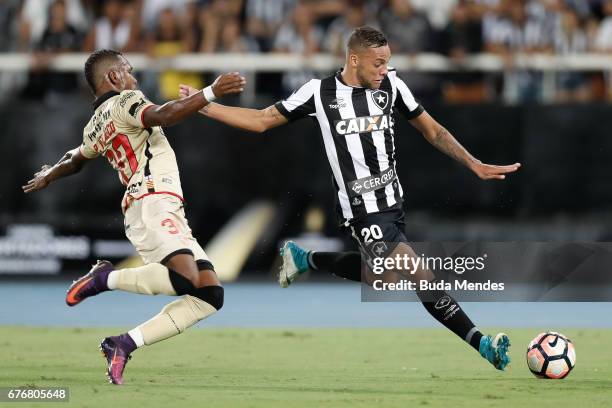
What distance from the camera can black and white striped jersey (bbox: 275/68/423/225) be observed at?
9.06 metres

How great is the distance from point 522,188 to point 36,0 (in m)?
6.86

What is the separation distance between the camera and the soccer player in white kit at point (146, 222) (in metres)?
8.37

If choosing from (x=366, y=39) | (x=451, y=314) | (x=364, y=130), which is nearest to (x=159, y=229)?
(x=364, y=130)

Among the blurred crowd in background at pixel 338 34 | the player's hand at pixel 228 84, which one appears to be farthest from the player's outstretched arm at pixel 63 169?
the blurred crowd in background at pixel 338 34

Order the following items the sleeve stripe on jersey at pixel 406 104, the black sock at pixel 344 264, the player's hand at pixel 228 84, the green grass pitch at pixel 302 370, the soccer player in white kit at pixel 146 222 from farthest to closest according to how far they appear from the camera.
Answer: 1. the black sock at pixel 344 264
2. the sleeve stripe on jersey at pixel 406 104
3. the soccer player in white kit at pixel 146 222
4. the player's hand at pixel 228 84
5. the green grass pitch at pixel 302 370

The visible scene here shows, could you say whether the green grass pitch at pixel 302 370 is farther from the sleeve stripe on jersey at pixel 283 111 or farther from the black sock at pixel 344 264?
the sleeve stripe on jersey at pixel 283 111

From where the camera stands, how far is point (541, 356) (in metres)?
8.60

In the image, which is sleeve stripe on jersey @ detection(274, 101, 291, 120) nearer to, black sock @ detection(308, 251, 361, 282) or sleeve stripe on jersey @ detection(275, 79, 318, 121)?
sleeve stripe on jersey @ detection(275, 79, 318, 121)

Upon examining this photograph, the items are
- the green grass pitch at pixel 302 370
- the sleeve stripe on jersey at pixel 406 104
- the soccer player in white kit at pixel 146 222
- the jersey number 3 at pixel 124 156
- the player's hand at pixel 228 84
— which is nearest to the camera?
the green grass pitch at pixel 302 370

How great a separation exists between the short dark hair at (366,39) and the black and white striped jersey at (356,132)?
1.10ft

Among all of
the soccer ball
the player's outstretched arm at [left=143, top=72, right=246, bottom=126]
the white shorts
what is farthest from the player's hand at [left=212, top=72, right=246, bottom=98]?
the soccer ball

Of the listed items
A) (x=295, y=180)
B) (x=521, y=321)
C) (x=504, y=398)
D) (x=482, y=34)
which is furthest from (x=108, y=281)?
(x=482, y=34)

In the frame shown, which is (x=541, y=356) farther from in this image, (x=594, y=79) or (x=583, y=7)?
(x=583, y=7)

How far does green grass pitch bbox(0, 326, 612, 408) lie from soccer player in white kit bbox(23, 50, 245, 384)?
416 millimetres
